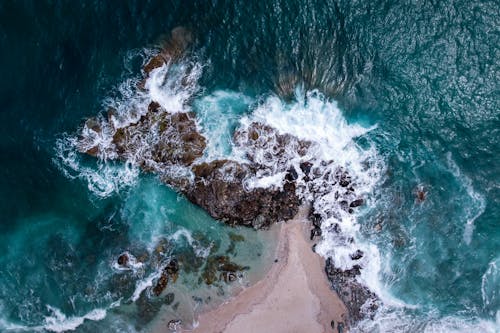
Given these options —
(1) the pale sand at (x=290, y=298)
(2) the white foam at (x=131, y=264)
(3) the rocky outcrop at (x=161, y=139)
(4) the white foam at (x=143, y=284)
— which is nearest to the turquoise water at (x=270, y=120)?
(4) the white foam at (x=143, y=284)

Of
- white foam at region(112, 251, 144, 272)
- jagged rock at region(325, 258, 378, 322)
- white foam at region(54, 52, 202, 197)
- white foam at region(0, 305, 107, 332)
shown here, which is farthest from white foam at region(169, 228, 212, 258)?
jagged rock at region(325, 258, 378, 322)

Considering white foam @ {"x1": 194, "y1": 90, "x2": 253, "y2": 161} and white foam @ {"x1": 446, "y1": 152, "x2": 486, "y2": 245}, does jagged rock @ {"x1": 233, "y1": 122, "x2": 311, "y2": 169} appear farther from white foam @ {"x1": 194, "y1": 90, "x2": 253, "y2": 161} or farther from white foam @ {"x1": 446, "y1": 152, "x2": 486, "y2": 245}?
white foam @ {"x1": 446, "y1": 152, "x2": 486, "y2": 245}

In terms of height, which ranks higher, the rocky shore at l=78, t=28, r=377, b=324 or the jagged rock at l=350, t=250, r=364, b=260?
the rocky shore at l=78, t=28, r=377, b=324

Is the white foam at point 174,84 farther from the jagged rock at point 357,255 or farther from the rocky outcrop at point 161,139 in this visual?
the jagged rock at point 357,255

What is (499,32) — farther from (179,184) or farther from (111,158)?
(111,158)

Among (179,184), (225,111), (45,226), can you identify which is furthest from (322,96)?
(45,226)
